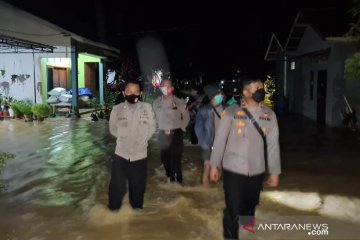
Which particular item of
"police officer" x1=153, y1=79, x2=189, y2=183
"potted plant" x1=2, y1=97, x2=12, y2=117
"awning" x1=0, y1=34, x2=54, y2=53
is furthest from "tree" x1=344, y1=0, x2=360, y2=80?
"potted plant" x1=2, y1=97, x2=12, y2=117

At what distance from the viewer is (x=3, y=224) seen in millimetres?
5926

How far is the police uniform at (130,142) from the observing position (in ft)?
19.1

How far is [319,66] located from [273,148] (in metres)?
16.4

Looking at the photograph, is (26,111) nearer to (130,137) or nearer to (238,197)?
(130,137)

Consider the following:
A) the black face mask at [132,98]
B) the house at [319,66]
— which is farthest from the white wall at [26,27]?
the house at [319,66]

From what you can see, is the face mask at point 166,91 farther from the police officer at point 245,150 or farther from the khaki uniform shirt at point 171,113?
the police officer at point 245,150

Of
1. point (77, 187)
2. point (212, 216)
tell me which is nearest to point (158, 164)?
point (77, 187)

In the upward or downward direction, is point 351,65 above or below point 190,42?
below

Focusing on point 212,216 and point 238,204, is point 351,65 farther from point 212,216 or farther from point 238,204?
point 238,204

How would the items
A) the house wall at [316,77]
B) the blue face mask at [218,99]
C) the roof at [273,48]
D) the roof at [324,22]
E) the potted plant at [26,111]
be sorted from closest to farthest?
the blue face mask at [218,99] < the roof at [324,22] < the house wall at [316,77] < the potted plant at [26,111] < the roof at [273,48]

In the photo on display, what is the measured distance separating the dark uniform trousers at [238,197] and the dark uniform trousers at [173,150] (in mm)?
3254

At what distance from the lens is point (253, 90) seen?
4430mm

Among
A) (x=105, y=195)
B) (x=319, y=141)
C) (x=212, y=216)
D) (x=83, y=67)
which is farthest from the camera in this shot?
(x=83, y=67)

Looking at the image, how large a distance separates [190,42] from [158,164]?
3423 centimetres
